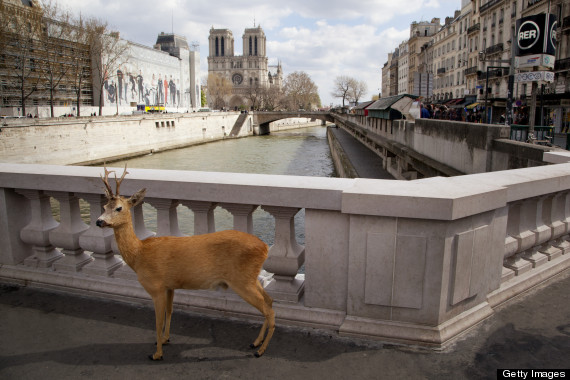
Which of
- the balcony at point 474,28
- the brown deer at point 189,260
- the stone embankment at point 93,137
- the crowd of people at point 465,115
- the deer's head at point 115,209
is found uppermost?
the balcony at point 474,28

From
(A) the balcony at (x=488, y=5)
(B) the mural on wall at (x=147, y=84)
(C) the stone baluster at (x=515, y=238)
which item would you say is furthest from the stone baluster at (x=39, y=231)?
(B) the mural on wall at (x=147, y=84)

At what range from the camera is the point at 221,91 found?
133875mm

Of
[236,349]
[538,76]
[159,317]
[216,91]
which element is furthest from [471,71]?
[216,91]

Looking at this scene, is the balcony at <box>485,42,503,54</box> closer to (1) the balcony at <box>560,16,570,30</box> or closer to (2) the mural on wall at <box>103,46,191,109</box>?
(1) the balcony at <box>560,16,570,30</box>

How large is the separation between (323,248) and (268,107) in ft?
429

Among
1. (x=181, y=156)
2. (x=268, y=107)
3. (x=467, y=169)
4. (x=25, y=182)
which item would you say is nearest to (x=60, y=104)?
(x=181, y=156)

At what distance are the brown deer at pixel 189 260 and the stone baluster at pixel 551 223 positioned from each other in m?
2.76

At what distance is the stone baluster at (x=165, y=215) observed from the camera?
3.45m

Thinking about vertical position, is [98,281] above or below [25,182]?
below

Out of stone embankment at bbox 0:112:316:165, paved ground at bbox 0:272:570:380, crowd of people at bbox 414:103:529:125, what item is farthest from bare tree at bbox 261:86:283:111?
paved ground at bbox 0:272:570:380

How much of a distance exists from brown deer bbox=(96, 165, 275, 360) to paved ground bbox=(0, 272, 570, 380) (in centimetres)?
19

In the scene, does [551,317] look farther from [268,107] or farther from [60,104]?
[268,107]

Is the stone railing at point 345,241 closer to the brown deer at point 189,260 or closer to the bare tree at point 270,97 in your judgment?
the brown deer at point 189,260

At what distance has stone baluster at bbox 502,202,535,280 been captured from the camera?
3.66 m
